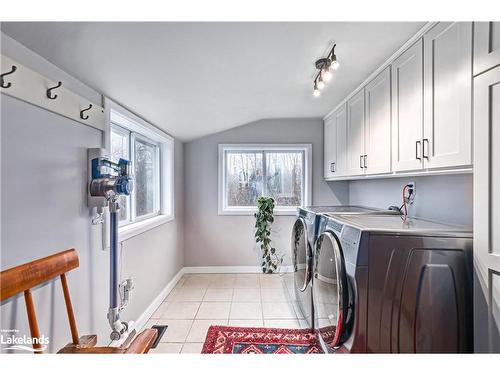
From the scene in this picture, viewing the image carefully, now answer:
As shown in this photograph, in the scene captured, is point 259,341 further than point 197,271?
No

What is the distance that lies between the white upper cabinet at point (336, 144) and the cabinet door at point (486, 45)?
1.55 m

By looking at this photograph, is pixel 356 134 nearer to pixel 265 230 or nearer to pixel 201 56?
pixel 201 56

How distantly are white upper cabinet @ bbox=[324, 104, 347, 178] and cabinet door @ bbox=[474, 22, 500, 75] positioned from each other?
1547 mm

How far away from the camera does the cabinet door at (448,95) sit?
1.08 meters

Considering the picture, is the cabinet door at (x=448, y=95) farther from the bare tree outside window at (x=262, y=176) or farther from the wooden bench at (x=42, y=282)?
the bare tree outside window at (x=262, y=176)

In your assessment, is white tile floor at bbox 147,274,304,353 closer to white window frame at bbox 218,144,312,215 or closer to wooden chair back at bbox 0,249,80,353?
white window frame at bbox 218,144,312,215

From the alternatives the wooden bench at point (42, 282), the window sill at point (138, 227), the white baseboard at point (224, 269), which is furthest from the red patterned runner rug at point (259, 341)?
the white baseboard at point (224, 269)

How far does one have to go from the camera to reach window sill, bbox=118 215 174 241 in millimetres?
1888

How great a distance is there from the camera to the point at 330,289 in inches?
54.6

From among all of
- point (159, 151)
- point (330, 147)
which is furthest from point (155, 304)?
point (330, 147)

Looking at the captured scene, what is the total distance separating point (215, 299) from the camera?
263cm

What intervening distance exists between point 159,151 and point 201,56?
5.79ft

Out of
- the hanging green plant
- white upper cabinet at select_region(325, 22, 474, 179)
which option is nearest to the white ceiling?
white upper cabinet at select_region(325, 22, 474, 179)
